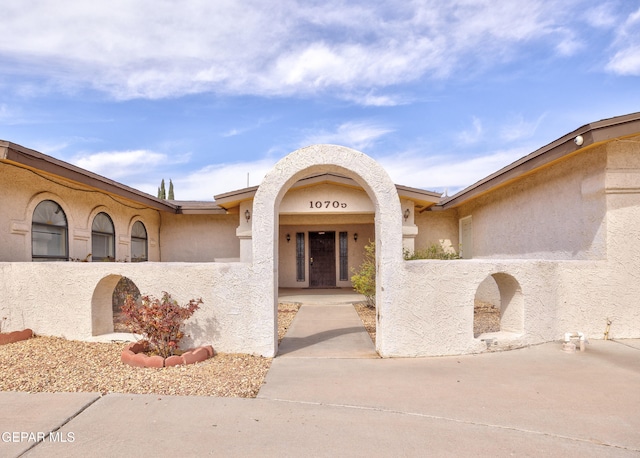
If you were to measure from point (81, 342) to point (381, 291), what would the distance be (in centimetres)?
453

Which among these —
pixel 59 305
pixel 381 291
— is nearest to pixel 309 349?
pixel 381 291

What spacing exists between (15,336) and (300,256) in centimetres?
1050

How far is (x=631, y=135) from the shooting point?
19.4ft

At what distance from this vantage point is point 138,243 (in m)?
11.7

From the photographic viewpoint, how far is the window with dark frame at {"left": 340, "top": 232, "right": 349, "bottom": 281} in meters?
15.8

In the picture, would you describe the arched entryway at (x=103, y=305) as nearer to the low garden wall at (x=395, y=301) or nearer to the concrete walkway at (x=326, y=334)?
the low garden wall at (x=395, y=301)

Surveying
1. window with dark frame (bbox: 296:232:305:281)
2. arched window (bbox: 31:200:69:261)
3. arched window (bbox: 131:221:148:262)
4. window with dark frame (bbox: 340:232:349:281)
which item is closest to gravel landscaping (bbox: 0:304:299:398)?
arched window (bbox: 31:200:69:261)

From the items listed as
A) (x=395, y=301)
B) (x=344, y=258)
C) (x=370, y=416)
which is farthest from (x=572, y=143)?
(x=344, y=258)

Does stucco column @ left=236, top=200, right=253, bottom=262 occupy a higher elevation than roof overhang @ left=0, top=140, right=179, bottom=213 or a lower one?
lower

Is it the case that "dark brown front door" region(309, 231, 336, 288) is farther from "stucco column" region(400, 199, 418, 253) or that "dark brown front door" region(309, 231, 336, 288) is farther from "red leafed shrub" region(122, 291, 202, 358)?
"red leafed shrub" region(122, 291, 202, 358)

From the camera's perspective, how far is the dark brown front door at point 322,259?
52.1 ft

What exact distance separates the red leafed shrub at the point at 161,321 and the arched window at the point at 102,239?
5027 mm

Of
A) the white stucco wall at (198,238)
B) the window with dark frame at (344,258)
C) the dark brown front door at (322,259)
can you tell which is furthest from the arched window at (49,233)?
the window with dark frame at (344,258)

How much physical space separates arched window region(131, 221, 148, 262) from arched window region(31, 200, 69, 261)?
2.75 meters
